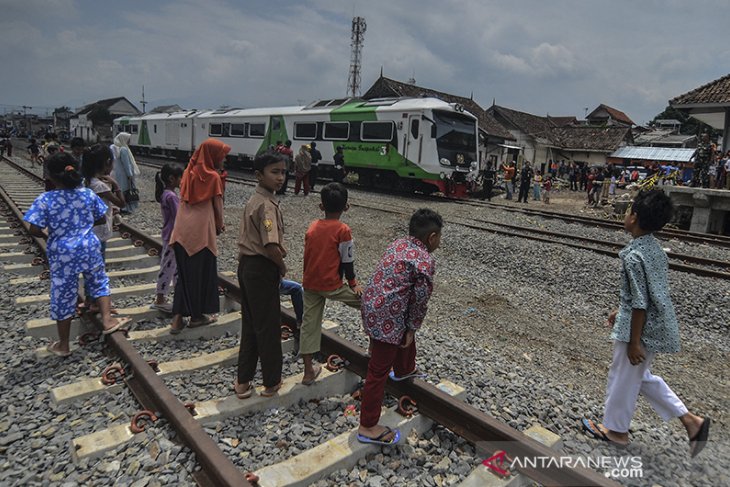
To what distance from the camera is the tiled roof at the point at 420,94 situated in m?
27.5

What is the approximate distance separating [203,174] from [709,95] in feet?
59.1

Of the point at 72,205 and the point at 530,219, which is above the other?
the point at 72,205

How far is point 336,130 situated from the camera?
56.7 feet

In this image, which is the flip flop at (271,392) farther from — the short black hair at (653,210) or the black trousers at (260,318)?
the short black hair at (653,210)

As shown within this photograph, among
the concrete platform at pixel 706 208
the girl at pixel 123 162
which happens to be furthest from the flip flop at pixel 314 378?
the concrete platform at pixel 706 208

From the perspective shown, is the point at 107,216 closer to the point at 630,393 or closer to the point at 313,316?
the point at 313,316

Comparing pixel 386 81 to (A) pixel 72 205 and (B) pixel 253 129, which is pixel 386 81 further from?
(A) pixel 72 205

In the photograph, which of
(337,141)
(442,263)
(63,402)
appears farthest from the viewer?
(337,141)

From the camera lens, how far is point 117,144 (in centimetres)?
796

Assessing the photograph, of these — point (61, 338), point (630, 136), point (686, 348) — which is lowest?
point (686, 348)

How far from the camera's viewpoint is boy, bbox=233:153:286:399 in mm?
2924

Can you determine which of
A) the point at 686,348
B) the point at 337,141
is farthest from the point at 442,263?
the point at 337,141

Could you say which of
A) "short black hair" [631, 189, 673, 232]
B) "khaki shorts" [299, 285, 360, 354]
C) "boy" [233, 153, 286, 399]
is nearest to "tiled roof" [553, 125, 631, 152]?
"short black hair" [631, 189, 673, 232]

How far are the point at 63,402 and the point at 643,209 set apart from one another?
3.78 meters
